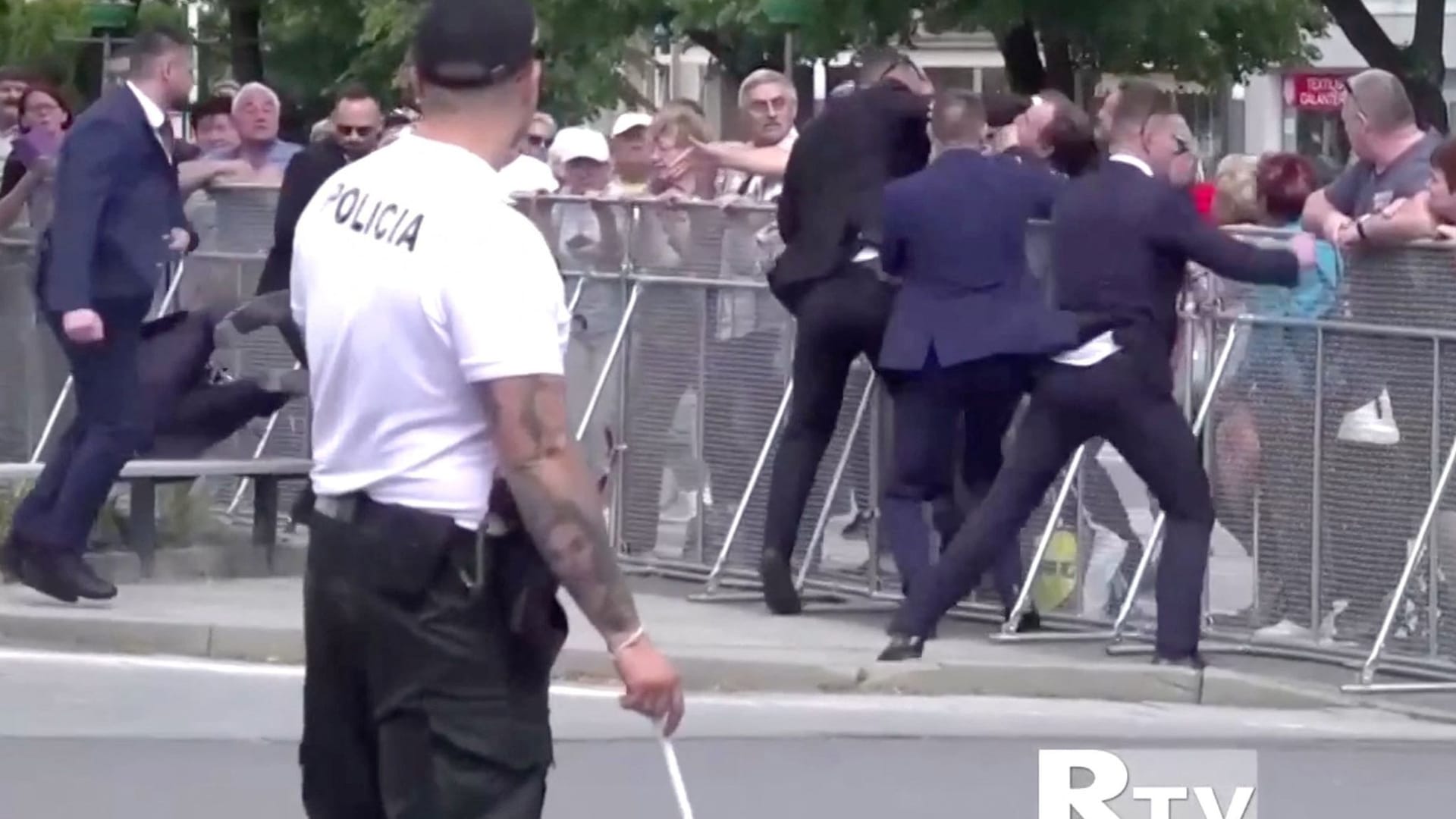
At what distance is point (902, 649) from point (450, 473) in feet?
17.7

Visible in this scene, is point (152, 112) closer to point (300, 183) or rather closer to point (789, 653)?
point (300, 183)

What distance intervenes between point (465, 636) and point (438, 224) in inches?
25.6

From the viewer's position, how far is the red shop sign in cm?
3828

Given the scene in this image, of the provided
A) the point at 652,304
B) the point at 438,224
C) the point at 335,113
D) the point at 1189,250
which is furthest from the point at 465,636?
the point at 335,113

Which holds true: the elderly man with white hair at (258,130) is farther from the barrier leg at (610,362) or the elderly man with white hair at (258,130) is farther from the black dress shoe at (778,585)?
the black dress shoe at (778,585)

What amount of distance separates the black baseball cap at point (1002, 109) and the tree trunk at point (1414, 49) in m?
12.0

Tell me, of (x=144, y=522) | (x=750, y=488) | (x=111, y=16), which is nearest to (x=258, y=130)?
(x=144, y=522)

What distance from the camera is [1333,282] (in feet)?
32.8

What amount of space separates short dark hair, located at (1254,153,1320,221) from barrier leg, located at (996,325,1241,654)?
962mm

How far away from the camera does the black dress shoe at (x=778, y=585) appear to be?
1109cm

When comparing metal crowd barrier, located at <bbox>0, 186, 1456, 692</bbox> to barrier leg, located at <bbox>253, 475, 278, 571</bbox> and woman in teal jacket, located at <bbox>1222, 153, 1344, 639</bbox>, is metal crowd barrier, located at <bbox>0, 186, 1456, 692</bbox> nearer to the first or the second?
woman in teal jacket, located at <bbox>1222, 153, 1344, 639</bbox>

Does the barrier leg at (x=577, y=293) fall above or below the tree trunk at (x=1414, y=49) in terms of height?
below

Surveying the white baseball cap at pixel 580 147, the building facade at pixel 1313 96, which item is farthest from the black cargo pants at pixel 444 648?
the building facade at pixel 1313 96

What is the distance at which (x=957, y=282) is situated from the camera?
32.9ft
